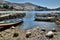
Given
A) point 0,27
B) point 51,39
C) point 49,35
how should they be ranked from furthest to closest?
point 0,27 < point 49,35 < point 51,39

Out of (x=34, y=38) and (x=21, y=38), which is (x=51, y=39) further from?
(x=21, y=38)

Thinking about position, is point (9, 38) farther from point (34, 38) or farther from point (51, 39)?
point (51, 39)

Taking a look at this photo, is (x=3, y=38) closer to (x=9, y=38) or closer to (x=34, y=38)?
(x=9, y=38)

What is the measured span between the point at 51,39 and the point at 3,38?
7167 millimetres

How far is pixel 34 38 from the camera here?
71.1ft

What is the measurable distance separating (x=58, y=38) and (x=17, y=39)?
5977 mm

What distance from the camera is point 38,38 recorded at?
21609 millimetres

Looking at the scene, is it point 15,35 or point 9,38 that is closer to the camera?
point 9,38

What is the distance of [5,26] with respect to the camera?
3356 centimetres

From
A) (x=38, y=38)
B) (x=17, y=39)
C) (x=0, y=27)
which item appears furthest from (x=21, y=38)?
(x=0, y=27)

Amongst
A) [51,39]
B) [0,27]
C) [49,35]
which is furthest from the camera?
[0,27]

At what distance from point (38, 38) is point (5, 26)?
1380 cm

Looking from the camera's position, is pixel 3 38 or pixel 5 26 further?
pixel 5 26

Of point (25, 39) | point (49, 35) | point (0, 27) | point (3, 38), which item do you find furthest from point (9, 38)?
point (0, 27)
